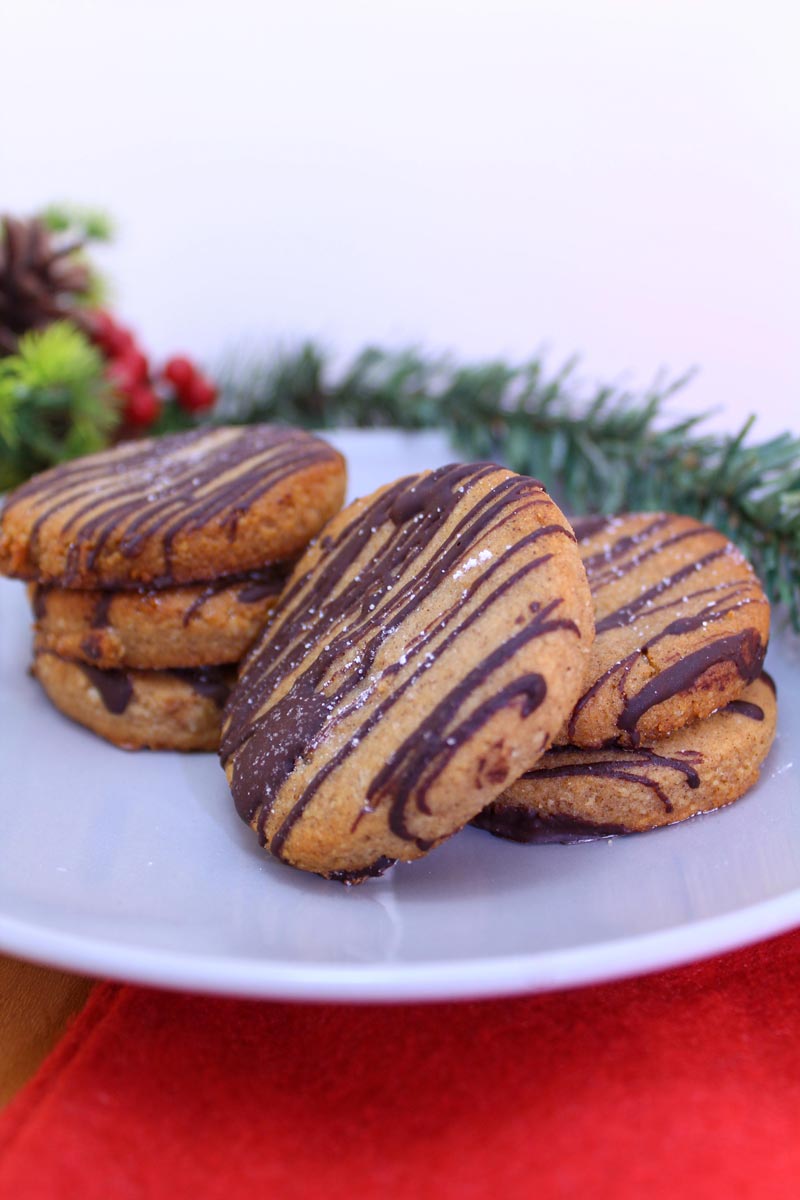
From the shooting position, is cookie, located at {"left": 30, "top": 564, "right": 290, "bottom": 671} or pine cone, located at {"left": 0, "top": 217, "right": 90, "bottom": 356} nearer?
cookie, located at {"left": 30, "top": 564, "right": 290, "bottom": 671}

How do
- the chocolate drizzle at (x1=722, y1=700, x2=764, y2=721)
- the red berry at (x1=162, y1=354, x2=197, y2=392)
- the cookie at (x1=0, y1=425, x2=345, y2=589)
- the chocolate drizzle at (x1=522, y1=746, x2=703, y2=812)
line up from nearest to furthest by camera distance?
the chocolate drizzle at (x1=522, y1=746, x2=703, y2=812)
the chocolate drizzle at (x1=722, y1=700, x2=764, y2=721)
the cookie at (x1=0, y1=425, x2=345, y2=589)
the red berry at (x1=162, y1=354, x2=197, y2=392)

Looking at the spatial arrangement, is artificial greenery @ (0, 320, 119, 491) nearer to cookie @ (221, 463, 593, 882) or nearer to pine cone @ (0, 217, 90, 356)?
pine cone @ (0, 217, 90, 356)

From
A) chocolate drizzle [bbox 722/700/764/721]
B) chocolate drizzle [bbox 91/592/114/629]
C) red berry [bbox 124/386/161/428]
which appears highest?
chocolate drizzle [bbox 722/700/764/721]

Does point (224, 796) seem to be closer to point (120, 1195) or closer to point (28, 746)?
point (28, 746)

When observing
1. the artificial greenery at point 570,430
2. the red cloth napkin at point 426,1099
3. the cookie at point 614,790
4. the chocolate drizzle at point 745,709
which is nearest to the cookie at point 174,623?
the cookie at point 614,790

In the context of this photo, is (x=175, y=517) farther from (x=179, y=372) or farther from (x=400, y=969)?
(x=179, y=372)

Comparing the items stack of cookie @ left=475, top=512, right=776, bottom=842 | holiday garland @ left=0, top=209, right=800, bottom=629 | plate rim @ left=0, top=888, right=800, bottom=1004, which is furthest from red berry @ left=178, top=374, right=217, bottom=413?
plate rim @ left=0, top=888, right=800, bottom=1004

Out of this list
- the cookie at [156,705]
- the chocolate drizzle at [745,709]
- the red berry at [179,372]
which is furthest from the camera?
the red berry at [179,372]

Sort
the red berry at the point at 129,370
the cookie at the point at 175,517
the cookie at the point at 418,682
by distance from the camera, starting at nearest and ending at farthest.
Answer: the cookie at the point at 418,682 → the cookie at the point at 175,517 → the red berry at the point at 129,370

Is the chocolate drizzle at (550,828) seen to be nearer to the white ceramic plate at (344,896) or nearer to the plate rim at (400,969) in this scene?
the white ceramic plate at (344,896)
